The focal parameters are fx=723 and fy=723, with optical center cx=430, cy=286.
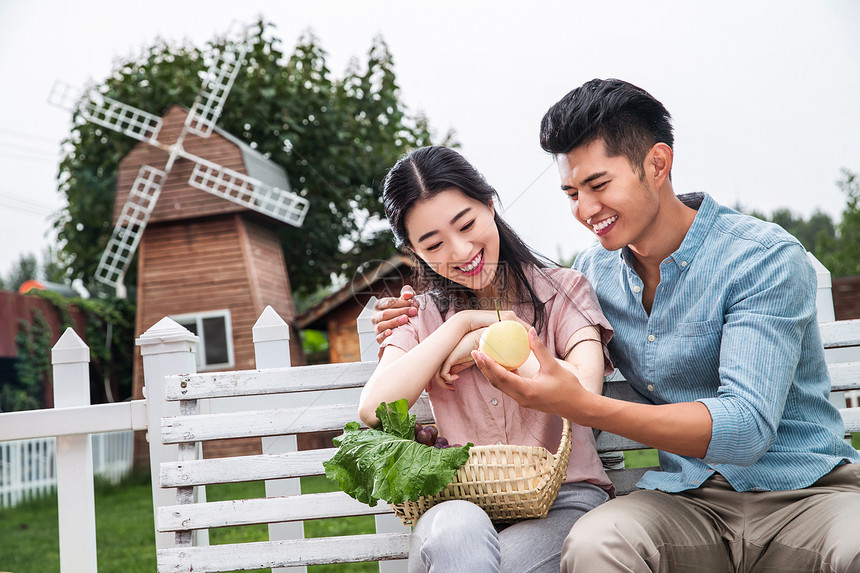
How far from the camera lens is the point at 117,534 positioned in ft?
22.4

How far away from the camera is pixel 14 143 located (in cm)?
2056

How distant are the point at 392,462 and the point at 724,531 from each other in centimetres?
90

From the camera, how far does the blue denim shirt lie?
1695 mm

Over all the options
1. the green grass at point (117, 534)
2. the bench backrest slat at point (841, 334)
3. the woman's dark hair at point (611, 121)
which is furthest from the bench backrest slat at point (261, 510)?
the green grass at point (117, 534)

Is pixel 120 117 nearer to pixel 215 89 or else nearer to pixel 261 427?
pixel 215 89

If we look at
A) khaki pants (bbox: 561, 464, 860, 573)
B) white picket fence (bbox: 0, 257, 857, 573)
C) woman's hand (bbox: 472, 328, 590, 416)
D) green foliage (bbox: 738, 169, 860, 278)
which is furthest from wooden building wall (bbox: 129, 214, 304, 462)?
woman's hand (bbox: 472, 328, 590, 416)

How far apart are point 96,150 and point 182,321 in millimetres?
5697

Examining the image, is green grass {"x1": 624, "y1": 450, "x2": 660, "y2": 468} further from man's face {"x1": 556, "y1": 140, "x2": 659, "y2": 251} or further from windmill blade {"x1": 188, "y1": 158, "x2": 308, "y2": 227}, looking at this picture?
windmill blade {"x1": 188, "y1": 158, "x2": 308, "y2": 227}

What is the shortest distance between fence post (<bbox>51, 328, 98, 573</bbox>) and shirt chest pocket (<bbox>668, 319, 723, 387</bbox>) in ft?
6.94

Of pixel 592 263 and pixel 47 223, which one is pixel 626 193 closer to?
pixel 592 263

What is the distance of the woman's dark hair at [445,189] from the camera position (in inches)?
84.0

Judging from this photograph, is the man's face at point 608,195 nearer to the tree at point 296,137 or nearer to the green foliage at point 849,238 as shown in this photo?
the tree at point 296,137

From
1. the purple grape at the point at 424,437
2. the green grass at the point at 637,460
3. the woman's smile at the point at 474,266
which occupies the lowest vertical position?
the green grass at the point at 637,460

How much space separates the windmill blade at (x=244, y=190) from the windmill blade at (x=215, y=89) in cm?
A: 91
